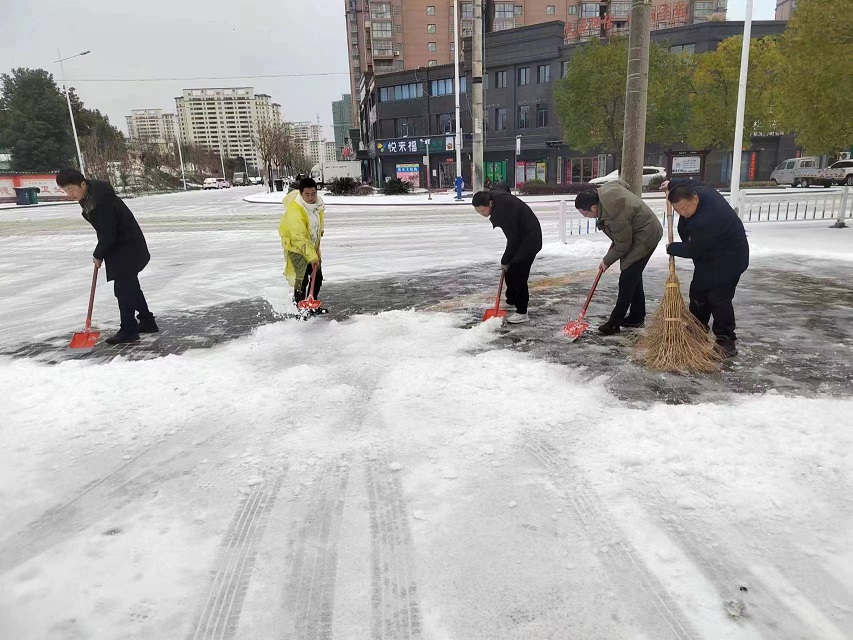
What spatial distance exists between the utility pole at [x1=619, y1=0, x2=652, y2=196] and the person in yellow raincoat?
14.9 feet

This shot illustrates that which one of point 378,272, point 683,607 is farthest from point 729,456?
point 378,272

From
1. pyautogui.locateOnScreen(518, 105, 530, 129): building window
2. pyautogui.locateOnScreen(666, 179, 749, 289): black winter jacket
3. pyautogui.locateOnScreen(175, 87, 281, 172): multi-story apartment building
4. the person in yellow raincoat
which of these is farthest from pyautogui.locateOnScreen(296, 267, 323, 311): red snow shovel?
pyautogui.locateOnScreen(175, 87, 281, 172): multi-story apartment building

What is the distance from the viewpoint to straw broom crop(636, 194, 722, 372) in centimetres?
466

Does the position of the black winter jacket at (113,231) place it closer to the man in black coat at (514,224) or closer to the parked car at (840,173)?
the man in black coat at (514,224)

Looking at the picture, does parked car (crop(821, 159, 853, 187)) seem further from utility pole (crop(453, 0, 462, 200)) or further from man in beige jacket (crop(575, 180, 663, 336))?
man in beige jacket (crop(575, 180, 663, 336))

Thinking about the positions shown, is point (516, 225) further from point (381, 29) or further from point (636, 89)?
point (381, 29)

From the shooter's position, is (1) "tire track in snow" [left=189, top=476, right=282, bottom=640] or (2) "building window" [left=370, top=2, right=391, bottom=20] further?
(2) "building window" [left=370, top=2, right=391, bottom=20]

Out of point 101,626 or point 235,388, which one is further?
point 235,388

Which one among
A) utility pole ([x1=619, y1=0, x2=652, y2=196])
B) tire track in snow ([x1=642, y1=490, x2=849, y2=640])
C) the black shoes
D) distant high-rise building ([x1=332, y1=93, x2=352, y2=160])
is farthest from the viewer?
distant high-rise building ([x1=332, y1=93, x2=352, y2=160])

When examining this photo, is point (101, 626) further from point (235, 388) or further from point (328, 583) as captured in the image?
point (235, 388)

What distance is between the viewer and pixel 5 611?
7.51ft

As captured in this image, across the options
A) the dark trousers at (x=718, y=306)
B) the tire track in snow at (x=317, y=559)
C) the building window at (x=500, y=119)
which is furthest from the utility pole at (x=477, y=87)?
the building window at (x=500, y=119)

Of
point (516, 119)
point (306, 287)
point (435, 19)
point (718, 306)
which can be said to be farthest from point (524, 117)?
point (718, 306)

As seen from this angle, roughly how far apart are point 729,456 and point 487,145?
4336cm
